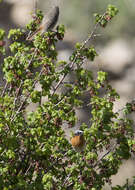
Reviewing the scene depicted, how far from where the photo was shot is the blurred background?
9.27m

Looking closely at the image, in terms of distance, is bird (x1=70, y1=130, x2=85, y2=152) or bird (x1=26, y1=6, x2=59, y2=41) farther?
bird (x1=26, y1=6, x2=59, y2=41)

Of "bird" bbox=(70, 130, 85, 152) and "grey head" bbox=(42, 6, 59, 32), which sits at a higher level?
"grey head" bbox=(42, 6, 59, 32)

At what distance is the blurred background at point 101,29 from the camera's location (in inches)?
365

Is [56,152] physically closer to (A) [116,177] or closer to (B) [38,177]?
(B) [38,177]

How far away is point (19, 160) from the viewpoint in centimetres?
463

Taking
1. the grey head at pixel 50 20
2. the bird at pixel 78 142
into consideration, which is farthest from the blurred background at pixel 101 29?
the bird at pixel 78 142

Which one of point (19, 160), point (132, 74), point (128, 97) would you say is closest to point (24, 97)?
point (19, 160)

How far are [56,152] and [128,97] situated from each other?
4623 millimetres

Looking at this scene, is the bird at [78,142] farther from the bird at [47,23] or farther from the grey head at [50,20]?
the grey head at [50,20]

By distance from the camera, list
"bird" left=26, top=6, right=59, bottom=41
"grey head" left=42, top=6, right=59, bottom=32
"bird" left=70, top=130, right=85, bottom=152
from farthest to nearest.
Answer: "grey head" left=42, top=6, right=59, bottom=32 < "bird" left=26, top=6, right=59, bottom=41 < "bird" left=70, top=130, right=85, bottom=152

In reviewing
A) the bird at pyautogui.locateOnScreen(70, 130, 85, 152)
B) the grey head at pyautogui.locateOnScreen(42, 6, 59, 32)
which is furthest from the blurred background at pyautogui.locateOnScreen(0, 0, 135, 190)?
the bird at pyautogui.locateOnScreen(70, 130, 85, 152)

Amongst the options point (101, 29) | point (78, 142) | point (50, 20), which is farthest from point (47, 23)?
point (101, 29)

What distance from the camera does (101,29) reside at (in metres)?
10.1

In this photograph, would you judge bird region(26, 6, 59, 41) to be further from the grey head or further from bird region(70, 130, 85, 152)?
bird region(70, 130, 85, 152)
